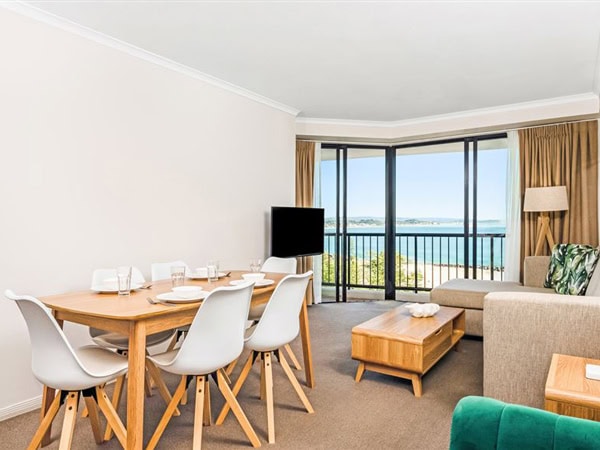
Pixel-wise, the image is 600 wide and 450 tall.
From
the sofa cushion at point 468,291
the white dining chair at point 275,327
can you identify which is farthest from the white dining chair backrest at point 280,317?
the sofa cushion at point 468,291

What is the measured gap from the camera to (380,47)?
3.36 m

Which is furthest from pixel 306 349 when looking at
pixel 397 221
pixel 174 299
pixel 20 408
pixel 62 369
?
pixel 397 221

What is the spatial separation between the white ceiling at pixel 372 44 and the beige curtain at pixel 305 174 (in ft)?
3.84

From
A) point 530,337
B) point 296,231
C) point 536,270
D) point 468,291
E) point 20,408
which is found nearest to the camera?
point 530,337

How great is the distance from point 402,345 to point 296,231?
7.94 feet

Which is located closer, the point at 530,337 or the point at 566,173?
the point at 530,337

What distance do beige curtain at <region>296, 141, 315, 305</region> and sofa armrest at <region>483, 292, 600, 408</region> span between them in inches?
138

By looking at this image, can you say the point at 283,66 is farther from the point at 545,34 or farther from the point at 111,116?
the point at 545,34

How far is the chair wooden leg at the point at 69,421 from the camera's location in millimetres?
1855

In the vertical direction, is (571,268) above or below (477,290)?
above

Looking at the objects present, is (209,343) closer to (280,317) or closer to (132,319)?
(132,319)

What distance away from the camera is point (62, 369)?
181 cm

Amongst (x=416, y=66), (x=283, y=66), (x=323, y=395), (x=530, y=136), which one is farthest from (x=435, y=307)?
(x=530, y=136)

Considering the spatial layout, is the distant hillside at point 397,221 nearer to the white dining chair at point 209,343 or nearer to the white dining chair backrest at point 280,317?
the white dining chair backrest at point 280,317
